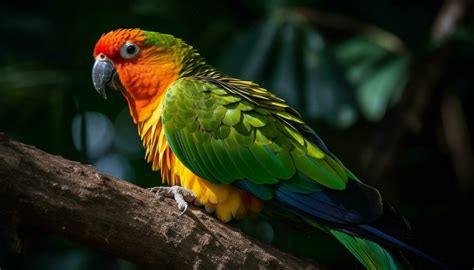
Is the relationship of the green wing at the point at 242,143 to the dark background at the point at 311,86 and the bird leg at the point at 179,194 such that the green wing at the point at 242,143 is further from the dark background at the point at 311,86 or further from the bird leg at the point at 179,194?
the dark background at the point at 311,86

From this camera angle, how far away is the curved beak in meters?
3.35

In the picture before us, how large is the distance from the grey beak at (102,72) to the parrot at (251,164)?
195 mm

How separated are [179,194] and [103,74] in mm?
859

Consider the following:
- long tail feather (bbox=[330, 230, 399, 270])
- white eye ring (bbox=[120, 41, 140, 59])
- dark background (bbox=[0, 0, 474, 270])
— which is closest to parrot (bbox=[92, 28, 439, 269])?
long tail feather (bbox=[330, 230, 399, 270])

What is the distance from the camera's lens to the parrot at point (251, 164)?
2.67m

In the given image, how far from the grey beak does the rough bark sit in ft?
3.05

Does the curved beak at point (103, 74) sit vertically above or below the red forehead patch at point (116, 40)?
below

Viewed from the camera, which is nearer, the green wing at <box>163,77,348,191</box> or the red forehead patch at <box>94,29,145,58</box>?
the green wing at <box>163,77,348,191</box>

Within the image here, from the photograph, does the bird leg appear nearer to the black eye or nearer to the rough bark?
the rough bark

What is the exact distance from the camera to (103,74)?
11.0ft

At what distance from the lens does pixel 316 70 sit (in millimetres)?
4797

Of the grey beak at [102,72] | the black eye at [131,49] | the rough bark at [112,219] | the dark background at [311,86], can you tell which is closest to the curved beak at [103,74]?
the grey beak at [102,72]

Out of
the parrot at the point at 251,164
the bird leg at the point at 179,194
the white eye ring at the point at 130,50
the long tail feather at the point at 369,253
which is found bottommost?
the bird leg at the point at 179,194

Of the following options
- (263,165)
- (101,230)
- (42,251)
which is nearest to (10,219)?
(101,230)
